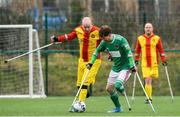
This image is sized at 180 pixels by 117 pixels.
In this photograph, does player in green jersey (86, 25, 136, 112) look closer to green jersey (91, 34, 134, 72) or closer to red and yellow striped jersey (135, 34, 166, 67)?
green jersey (91, 34, 134, 72)

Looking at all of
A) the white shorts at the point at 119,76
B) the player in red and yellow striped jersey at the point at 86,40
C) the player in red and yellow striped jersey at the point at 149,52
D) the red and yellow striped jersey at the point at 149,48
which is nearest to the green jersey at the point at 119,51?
the white shorts at the point at 119,76

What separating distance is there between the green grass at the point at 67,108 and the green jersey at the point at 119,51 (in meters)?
1.10

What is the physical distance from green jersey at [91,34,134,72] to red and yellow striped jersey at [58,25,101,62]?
150cm

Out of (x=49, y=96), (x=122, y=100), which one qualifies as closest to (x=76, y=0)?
(x=49, y=96)

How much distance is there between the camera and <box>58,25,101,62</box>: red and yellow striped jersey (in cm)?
2078

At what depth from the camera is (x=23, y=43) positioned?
2670 centimetres

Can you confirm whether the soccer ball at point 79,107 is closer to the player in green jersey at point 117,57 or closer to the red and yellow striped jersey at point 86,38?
the player in green jersey at point 117,57

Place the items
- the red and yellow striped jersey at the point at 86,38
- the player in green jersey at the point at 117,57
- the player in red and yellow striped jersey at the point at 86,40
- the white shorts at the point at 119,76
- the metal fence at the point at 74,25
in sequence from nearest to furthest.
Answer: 1. the player in green jersey at the point at 117,57
2. the white shorts at the point at 119,76
3. the player in red and yellow striped jersey at the point at 86,40
4. the red and yellow striped jersey at the point at 86,38
5. the metal fence at the point at 74,25

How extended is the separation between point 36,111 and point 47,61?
8.70 m

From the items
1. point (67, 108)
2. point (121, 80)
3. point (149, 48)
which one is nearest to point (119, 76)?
point (121, 80)

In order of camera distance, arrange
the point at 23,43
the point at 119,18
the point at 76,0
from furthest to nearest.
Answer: the point at 76,0
the point at 119,18
the point at 23,43

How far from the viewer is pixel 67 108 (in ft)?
67.8

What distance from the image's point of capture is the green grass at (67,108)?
18.6m

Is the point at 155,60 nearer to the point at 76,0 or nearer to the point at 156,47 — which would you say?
the point at 156,47
